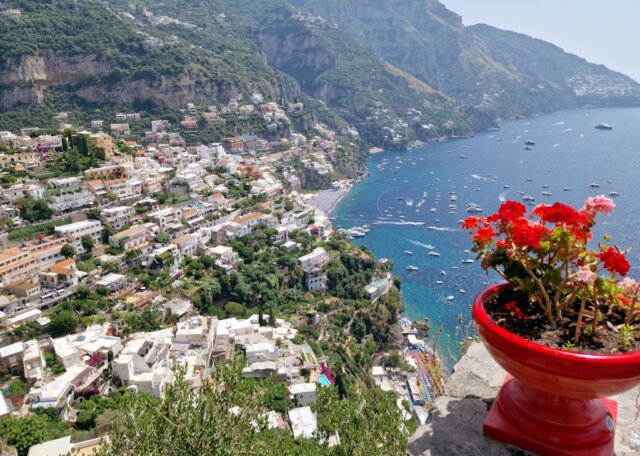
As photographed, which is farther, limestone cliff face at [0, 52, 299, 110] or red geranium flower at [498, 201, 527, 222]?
limestone cliff face at [0, 52, 299, 110]

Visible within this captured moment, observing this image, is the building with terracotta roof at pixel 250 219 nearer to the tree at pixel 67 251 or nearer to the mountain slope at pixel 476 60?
the tree at pixel 67 251

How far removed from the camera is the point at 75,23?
54.1m

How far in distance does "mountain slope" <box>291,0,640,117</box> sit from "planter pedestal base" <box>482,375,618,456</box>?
11327cm

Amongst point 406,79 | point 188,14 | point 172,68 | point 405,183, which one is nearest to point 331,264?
point 405,183

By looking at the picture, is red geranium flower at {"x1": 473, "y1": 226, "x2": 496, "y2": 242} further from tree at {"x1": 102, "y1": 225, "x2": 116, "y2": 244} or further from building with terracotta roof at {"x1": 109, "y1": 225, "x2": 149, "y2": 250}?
tree at {"x1": 102, "y1": 225, "x2": 116, "y2": 244}

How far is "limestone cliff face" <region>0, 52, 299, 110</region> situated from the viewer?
4547 cm

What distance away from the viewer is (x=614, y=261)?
2039 millimetres

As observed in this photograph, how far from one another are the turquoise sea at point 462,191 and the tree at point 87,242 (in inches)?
792

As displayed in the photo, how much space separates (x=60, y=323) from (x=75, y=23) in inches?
2027

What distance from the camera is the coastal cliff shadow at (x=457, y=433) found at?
2328 millimetres

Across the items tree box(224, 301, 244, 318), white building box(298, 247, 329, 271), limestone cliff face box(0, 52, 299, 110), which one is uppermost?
limestone cliff face box(0, 52, 299, 110)

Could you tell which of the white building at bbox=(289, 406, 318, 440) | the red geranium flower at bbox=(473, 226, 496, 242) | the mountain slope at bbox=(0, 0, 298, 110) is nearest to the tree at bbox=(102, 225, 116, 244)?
the white building at bbox=(289, 406, 318, 440)

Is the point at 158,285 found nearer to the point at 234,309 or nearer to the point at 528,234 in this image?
the point at 234,309

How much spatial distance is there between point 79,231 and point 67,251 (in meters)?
1.65
